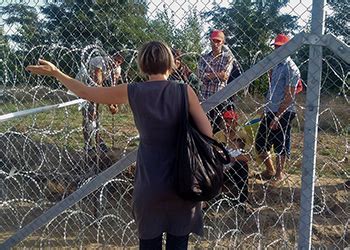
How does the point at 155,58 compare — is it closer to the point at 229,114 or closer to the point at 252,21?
the point at 252,21

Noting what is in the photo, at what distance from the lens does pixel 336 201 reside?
→ 5559mm

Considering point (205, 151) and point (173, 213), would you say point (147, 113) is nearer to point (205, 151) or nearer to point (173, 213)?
point (205, 151)

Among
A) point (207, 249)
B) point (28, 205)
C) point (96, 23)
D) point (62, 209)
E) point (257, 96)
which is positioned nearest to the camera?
point (62, 209)

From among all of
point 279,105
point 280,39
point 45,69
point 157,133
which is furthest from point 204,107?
point 279,105

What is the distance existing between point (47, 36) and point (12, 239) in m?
2.16

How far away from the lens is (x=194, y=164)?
95.3 inches

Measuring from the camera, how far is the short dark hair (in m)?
2.47

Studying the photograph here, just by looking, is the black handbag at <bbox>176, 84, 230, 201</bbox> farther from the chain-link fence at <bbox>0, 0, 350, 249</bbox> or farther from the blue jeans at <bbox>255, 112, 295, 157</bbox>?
the blue jeans at <bbox>255, 112, 295, 157</bbox>

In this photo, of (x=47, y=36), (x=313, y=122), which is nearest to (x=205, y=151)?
(x=313, y=122)

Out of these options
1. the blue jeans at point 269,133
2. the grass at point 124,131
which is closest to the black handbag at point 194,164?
the blue jeans at point 269,133

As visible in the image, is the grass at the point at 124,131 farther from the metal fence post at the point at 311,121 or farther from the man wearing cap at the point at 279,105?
the metal fence post at the point at 311,121

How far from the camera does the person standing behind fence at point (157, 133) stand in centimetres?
245

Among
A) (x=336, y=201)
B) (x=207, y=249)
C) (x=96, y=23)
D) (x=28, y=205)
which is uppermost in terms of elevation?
(x=96, y=23)

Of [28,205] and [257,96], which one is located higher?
[28,205]
